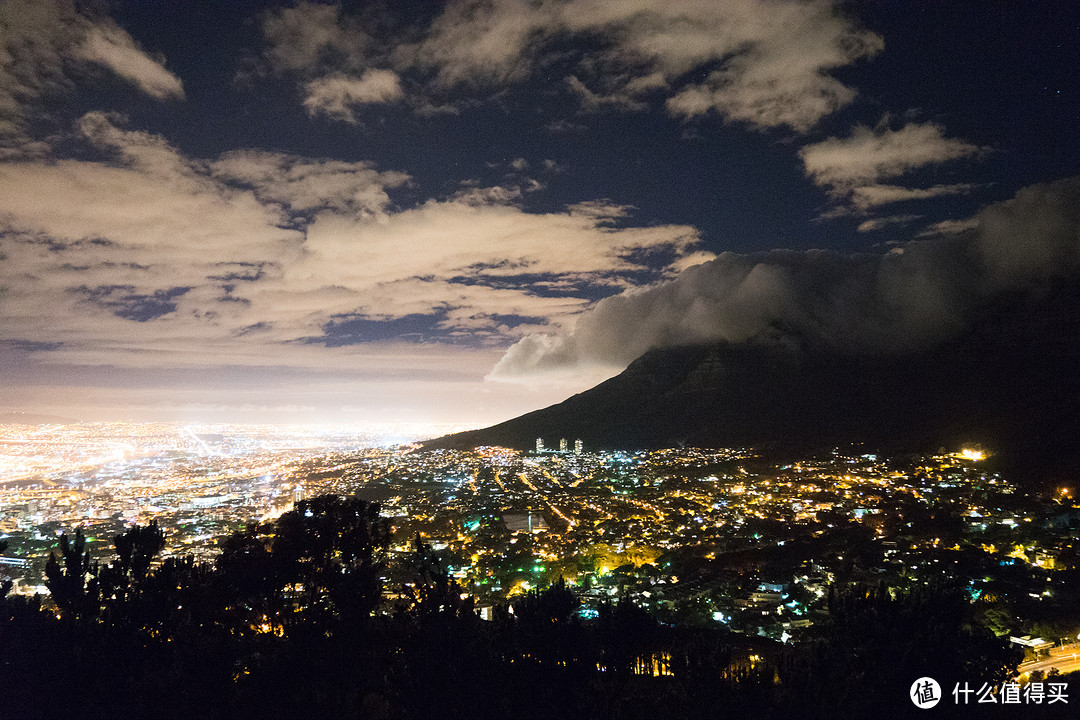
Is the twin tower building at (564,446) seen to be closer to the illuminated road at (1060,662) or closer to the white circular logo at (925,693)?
the illuminated road at (1060,662)

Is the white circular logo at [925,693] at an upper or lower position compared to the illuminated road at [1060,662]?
upper

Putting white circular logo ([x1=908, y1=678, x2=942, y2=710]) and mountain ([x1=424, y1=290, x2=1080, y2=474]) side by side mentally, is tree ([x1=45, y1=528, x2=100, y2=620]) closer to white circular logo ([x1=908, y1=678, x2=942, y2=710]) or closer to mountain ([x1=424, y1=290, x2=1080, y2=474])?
white circular logo ([x1=908, y1=678, x2=942, y2=710])

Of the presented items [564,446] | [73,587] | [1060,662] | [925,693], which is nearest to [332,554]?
[73,587]

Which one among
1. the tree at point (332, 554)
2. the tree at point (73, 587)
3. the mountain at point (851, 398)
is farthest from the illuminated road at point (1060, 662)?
the mountain at point (851, 398)

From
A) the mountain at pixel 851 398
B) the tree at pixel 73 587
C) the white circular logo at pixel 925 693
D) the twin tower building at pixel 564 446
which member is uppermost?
the mountain at pixel 851 398

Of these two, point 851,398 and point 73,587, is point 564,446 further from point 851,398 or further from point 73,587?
point 73,587

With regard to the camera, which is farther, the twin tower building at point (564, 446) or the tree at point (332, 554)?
the twin tower building at point (564, 446)

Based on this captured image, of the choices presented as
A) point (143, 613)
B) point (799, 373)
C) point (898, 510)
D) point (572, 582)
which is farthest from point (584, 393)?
point (143, 613)
